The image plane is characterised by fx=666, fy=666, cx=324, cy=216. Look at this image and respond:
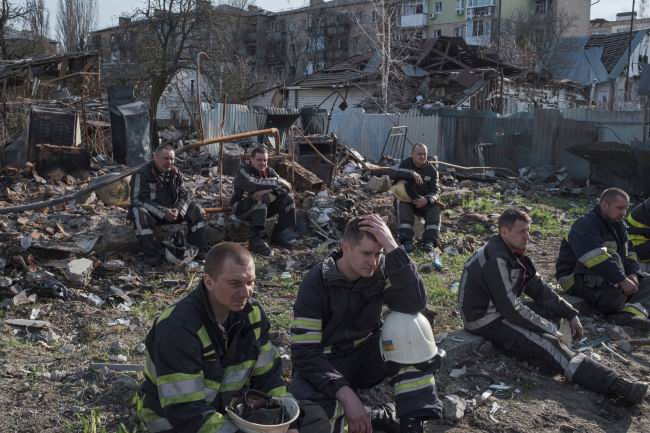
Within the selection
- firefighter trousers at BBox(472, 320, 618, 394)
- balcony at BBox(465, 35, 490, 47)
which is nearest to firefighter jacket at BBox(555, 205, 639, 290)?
firefighter trousers at BBox(472, 320, 618, 394)

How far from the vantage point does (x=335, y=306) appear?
12.8 ft

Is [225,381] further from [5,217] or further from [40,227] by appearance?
[5,217]

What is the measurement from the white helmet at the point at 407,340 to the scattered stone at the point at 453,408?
64 cm

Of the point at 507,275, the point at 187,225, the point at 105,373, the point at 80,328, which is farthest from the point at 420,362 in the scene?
the point at 187,225

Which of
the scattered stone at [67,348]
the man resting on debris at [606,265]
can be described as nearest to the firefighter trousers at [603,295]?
the man resting on debris at [606,265]

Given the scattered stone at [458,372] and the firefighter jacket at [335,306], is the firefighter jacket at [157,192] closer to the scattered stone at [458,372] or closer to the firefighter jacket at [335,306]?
the scattered stone at [458,372]

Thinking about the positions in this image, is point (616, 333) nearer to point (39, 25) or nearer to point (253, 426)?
point (253, 426)

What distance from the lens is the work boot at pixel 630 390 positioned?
4555mm

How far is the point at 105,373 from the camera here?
4.66 metres

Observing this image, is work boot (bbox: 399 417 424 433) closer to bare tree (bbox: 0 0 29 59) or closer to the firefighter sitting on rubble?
the firefighter sitting on rubble

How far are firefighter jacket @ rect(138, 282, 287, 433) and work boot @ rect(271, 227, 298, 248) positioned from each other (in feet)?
20.4

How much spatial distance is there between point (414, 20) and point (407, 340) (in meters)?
62.2

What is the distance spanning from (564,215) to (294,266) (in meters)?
7.26

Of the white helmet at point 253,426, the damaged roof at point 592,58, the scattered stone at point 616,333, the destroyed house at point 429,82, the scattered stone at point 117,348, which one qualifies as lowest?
the scattered stone at point 616,333
